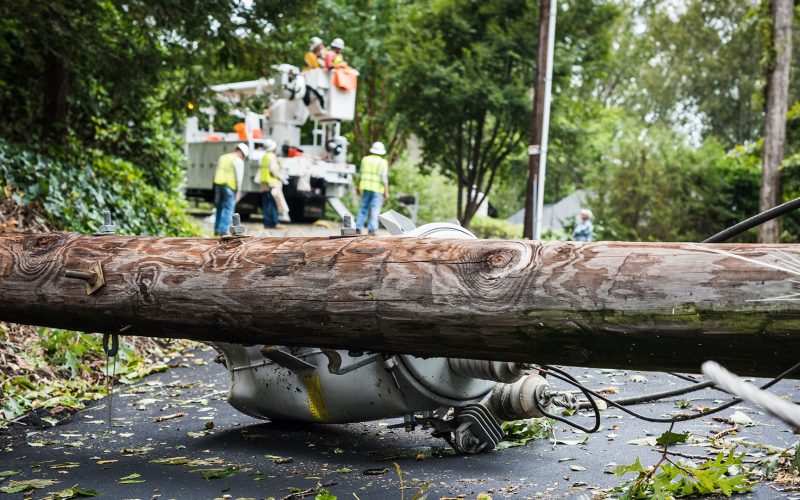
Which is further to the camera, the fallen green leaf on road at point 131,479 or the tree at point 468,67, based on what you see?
the tree at point 468,67

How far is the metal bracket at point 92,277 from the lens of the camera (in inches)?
186

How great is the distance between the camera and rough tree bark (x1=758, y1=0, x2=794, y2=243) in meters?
19.1

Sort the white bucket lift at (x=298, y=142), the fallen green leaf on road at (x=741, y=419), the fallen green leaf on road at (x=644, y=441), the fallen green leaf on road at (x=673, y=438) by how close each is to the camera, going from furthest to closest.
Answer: the white bucket lift at (x=298, y=142) → the fallen green leaf on road at (x=741, y=419) → the fallen green leaf on road at (x=644, y=441) → the fallen green leaf on road at (x=673, y=438)

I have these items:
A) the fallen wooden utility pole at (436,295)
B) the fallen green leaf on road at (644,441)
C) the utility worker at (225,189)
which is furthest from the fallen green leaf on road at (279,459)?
the utility worker at (225,189)

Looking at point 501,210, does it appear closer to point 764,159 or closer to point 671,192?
point 671,192

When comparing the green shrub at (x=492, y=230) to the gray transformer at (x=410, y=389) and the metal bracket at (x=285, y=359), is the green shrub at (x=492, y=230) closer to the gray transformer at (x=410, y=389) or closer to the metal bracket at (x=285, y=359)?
the gray transformer at (x=410, y=389)

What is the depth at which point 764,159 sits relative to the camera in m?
19.8

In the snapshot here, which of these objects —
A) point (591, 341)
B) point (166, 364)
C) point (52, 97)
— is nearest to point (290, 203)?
point (52, 97)

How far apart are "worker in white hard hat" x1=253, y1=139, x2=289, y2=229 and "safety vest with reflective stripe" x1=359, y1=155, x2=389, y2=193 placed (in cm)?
174

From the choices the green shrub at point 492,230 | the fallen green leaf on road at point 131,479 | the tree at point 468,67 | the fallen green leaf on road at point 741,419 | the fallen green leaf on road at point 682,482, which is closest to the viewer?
the fallen green leaf on road at point 682,482

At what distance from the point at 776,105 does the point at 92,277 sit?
17.6 meters

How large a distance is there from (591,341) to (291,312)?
4.38ft

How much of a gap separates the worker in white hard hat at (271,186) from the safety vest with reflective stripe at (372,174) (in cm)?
174

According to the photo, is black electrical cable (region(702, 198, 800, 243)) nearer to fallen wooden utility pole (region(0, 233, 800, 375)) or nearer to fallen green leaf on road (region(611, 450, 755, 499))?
fallen wooden utility pole (region(0, 233, 800, 375))
